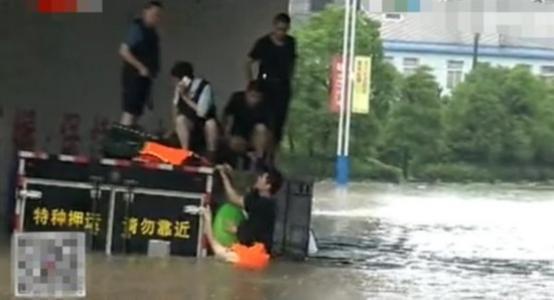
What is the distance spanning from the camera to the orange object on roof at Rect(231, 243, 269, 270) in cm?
1298

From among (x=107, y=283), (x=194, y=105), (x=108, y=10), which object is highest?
(x=108, y=10)

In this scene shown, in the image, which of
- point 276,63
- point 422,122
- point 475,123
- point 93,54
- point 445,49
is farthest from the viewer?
point 445,49

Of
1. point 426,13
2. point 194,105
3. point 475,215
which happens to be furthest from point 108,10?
point 426,13

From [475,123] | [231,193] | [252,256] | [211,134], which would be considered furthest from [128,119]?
[475,123]

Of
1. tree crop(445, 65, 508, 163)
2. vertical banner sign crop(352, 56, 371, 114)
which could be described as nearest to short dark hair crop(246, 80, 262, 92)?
vertical banner sign crop(352, 56, 371, 114)

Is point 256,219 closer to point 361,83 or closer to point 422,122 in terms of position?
point 361,83

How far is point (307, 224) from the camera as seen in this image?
1360 cm

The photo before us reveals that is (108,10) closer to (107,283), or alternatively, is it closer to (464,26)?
(107,283)

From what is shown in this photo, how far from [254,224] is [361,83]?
18942mm

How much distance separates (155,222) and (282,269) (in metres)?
1.33

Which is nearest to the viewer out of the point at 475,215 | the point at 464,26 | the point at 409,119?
the point at 475,215

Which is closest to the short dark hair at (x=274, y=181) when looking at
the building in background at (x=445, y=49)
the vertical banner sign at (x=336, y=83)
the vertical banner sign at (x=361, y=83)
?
the vertical banner sign at (x=336, y=83)

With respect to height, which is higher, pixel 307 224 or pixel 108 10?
pixel 108 10

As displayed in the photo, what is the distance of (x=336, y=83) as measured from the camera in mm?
31562
